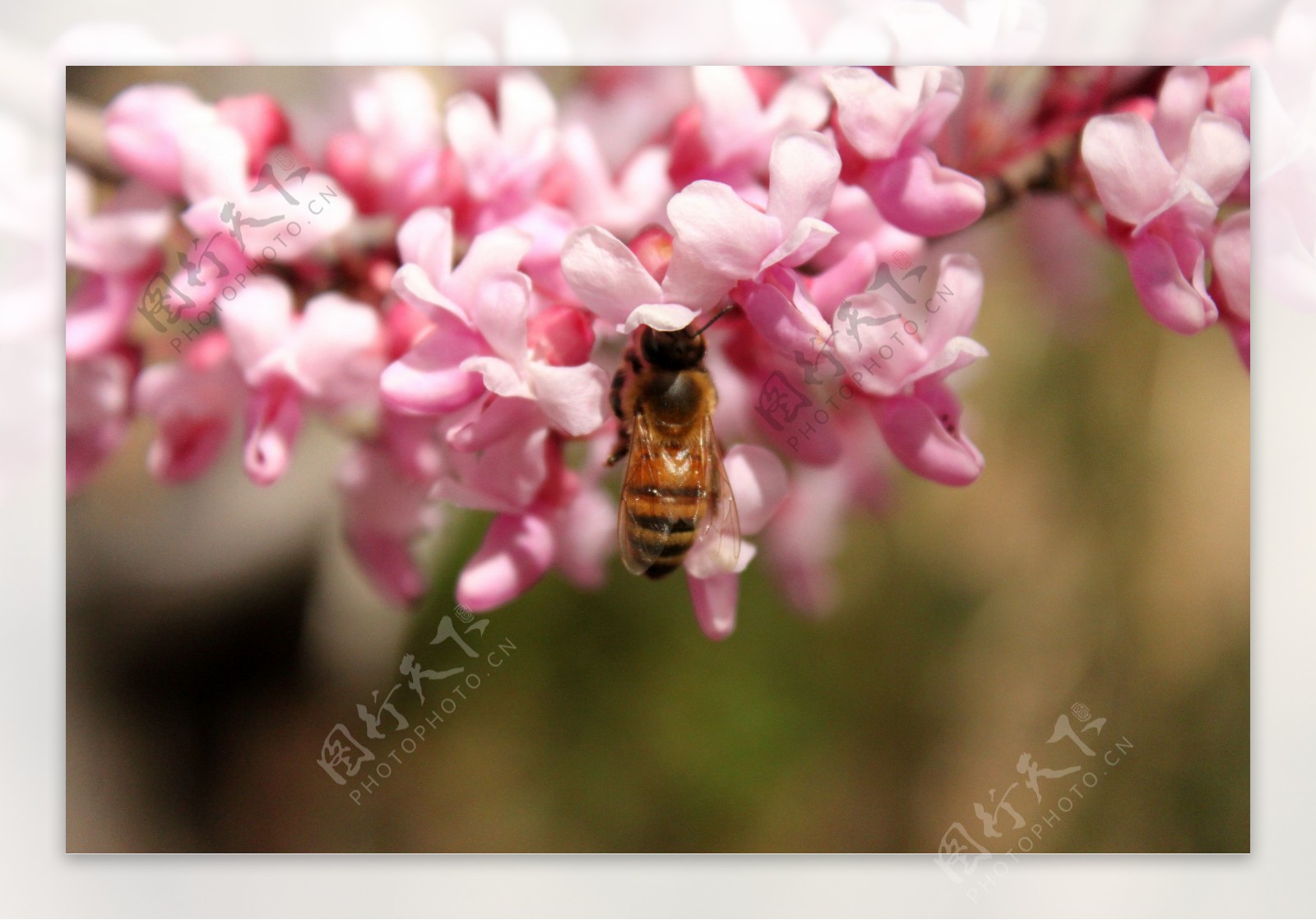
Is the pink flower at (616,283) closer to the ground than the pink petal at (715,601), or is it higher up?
higher up

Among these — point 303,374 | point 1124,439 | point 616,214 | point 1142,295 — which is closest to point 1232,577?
point 1124,439

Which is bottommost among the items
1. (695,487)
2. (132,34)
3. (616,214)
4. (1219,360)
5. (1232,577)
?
(1232,577)

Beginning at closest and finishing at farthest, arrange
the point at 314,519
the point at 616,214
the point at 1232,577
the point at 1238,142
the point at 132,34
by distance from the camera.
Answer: the point at 1238,142 → the point at 616,214 → the point at 132,34 → the point at 1232,577 → the point at 314,519

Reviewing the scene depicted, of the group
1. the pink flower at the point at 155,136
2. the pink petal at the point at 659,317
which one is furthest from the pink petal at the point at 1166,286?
the pink flower at the point at 155,136

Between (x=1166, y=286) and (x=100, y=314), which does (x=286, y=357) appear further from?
(x=1166, y=286)

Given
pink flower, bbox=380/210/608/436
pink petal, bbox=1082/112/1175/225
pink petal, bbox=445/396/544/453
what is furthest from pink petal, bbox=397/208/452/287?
pink petal, bbox=1082/112/1175/225

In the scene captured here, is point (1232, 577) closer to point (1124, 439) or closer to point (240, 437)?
point (1124, 439)

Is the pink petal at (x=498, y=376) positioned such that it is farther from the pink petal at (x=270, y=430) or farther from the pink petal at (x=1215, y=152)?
the pink petal at (x=1215, y=152)
